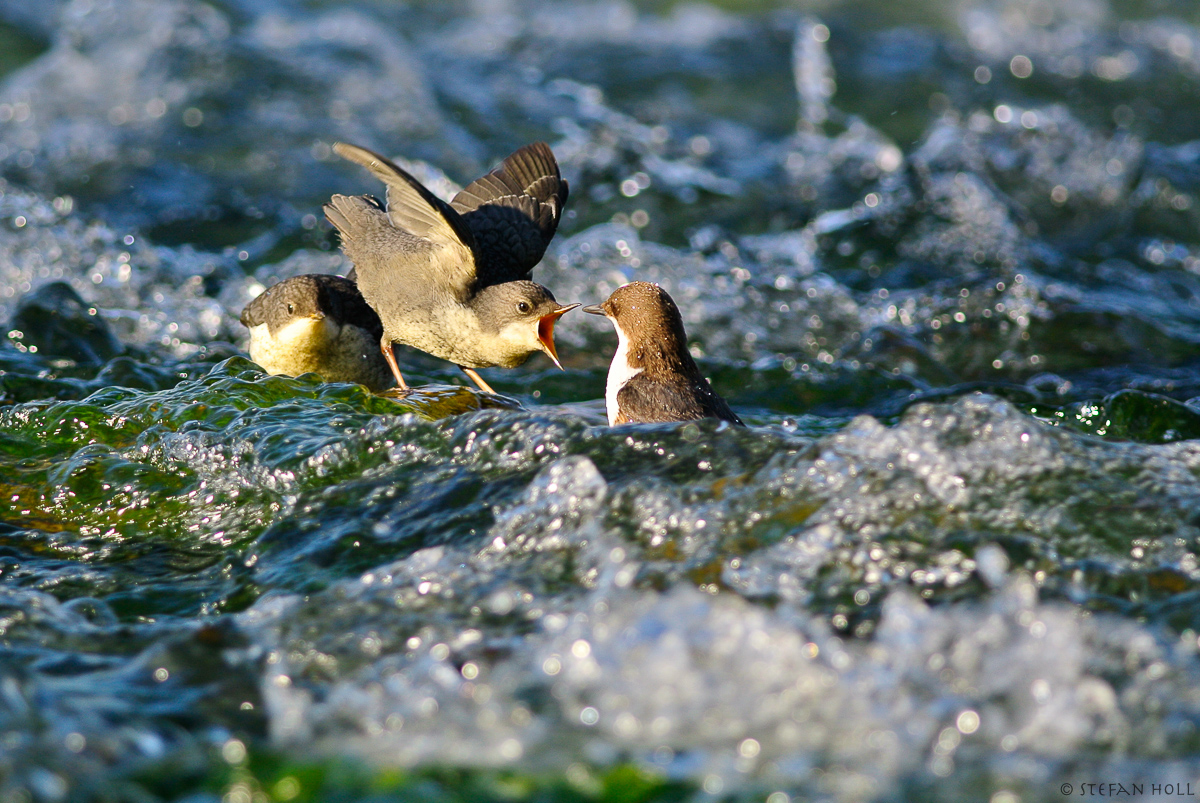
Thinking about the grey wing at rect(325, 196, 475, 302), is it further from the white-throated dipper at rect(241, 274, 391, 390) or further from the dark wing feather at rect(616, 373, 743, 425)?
the dark wing feather at rect(616, 373, 743, 425)

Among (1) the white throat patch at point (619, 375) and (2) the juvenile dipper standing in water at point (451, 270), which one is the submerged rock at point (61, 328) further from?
(1) the white throat patch at point (619, 375)

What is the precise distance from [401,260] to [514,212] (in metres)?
0.77

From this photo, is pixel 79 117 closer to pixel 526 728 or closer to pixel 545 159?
pixel 545 159

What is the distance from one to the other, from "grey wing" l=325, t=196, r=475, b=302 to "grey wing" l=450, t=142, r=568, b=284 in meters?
0.15

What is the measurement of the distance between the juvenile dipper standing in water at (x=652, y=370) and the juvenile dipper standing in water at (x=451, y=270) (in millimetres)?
359

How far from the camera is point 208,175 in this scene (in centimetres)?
1005

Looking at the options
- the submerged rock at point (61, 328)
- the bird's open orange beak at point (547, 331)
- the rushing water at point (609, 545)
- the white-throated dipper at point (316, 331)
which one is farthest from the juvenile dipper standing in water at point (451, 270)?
the submerged rock at point (61, 328)

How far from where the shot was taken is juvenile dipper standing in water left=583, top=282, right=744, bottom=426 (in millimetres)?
4875

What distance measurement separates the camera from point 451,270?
5305mm

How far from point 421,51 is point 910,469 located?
1062 centimetres

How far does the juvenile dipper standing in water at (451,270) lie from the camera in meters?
5.14

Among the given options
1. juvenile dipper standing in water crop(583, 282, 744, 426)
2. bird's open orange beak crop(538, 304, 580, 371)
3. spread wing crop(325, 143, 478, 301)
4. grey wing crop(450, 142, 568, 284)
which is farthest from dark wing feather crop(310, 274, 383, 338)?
juvenile dipper standing in water crop(583, 282, 744, 426)

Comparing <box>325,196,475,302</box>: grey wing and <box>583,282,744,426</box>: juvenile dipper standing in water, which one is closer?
<box>583,282,744,426</box>: juvenile dipper standing in water

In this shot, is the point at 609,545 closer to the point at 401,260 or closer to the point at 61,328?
the point at 401,260
